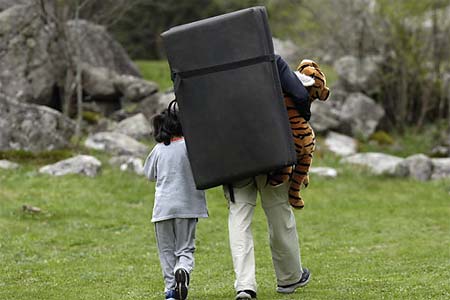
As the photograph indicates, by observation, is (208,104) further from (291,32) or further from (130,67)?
(291,32)

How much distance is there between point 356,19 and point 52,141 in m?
11.6

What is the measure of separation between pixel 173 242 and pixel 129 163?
1067 cm

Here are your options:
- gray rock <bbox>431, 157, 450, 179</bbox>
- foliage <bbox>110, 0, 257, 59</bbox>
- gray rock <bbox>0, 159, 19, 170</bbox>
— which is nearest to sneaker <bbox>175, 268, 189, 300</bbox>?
gray rock <bbox>0, 159, 19, 170</bbox>

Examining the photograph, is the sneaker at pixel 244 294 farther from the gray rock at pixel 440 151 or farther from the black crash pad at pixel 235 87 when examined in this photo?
the gray rock at pixel 440 151

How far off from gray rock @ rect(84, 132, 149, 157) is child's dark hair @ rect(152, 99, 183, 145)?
12.1 meters

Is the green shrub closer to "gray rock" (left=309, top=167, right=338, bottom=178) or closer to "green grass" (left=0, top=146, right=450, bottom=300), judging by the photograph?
"green grass" (left=0, top=146, right=450, bottom=300)

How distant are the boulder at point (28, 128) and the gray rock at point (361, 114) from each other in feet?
→ 30.4

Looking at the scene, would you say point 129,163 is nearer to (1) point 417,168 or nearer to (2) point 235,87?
(1) point 417,168

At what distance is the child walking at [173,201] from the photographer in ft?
24.4

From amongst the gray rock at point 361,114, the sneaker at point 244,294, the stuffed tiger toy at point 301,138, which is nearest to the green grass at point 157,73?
the gray rock at point 361,114

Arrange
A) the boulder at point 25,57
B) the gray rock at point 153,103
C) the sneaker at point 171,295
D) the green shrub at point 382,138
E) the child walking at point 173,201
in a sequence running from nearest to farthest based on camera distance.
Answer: the sneaker at point 171,295
the child walking at point 173,201
the boulder at point 25,57
the gray rock at point 153,103
the green shrub at point 382,138

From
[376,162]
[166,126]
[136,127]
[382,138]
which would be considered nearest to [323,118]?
[382,138]

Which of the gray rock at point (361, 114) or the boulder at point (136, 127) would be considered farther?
the gray rock at point (361, 114)

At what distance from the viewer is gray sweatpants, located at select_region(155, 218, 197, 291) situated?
24.5ft
